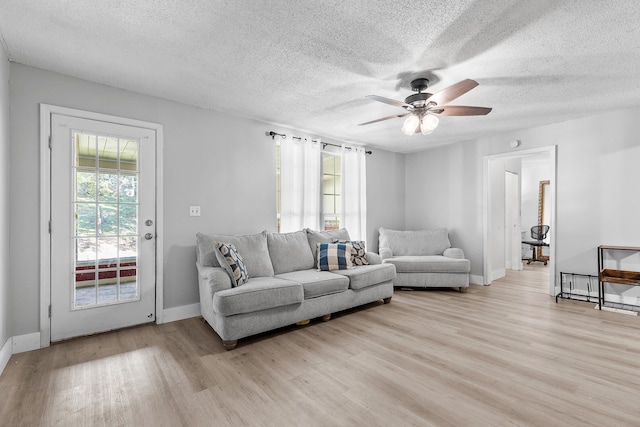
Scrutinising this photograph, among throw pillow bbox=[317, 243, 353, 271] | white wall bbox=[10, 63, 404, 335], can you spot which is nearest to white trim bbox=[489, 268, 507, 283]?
throw pillow bbox=[317, 243, 353, 271]

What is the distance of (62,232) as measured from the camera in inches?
109

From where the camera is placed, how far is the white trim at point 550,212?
14.0ft

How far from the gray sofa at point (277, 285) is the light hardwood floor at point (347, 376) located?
8.2 inches

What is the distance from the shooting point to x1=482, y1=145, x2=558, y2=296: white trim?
4277 millimetres

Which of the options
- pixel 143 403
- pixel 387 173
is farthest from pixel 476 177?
pixel 143 403

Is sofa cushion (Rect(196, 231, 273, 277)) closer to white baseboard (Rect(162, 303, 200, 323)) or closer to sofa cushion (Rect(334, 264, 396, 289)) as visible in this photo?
white baseboard (Rect(162, 303, 200, 323))

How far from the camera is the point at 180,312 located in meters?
3.41

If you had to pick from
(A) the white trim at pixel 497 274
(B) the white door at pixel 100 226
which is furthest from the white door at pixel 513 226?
(B) the white door at pixel 100 226

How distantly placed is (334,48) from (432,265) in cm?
347

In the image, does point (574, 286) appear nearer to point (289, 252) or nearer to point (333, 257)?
point (333, 257)

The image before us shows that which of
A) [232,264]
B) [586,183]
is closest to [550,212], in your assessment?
[586,183]

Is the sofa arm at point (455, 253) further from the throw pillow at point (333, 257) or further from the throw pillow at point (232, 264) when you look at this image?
the throw pillow at point (232, 264)

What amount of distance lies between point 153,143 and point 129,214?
2.63 feet

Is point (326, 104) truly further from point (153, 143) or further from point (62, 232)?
point (62, 232)
